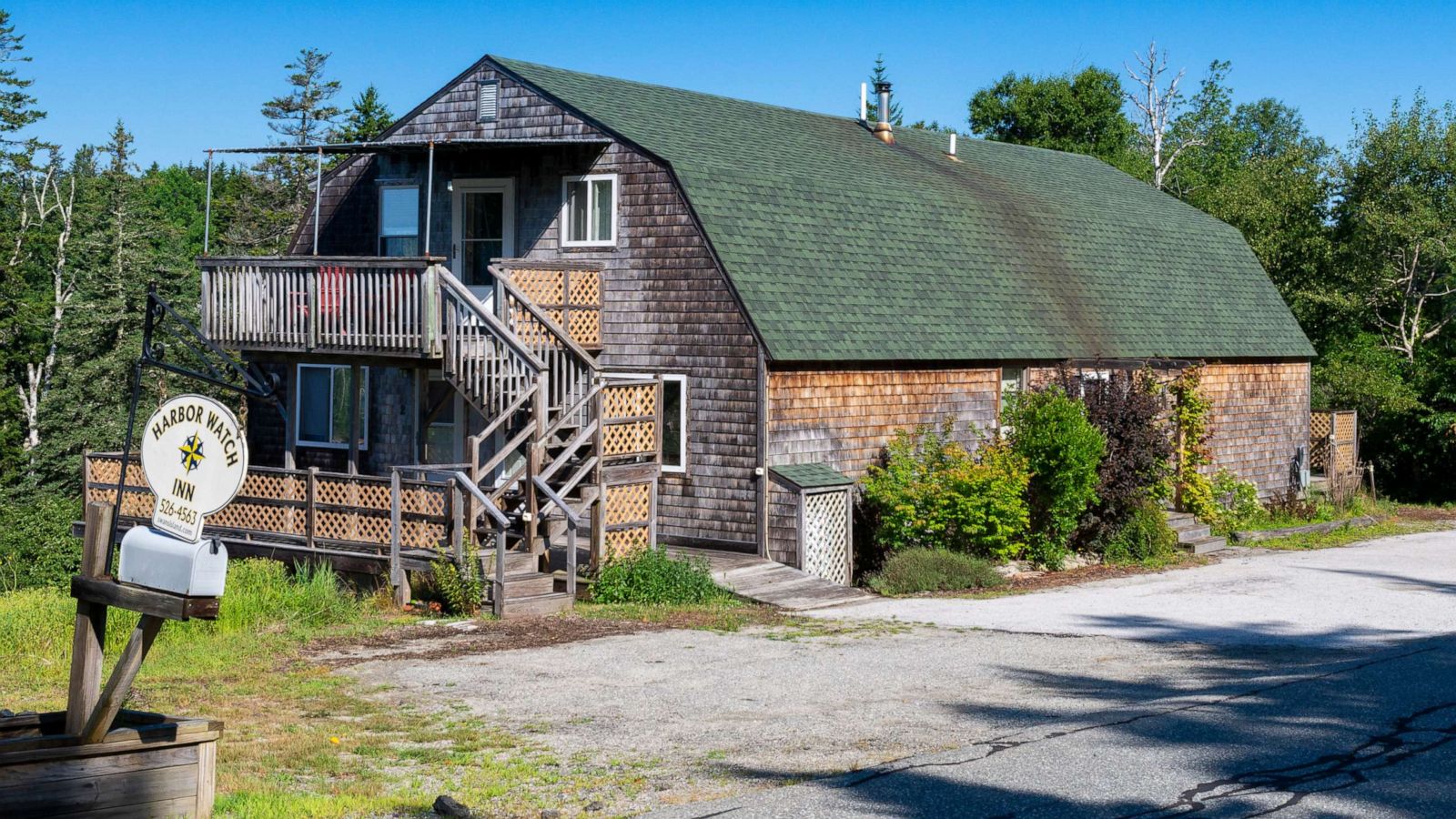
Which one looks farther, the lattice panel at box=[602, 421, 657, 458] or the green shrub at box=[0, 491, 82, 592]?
the green shrub at box=[0, 491, 82, 592]

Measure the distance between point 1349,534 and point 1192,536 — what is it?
4.39m

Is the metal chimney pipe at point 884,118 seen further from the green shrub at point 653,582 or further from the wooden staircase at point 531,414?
the green shrub at point 653,582

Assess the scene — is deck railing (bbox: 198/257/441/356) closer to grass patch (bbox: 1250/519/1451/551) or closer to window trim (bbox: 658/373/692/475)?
window trim (bbox: 658/373/692/475)

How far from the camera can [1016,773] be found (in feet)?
31.6

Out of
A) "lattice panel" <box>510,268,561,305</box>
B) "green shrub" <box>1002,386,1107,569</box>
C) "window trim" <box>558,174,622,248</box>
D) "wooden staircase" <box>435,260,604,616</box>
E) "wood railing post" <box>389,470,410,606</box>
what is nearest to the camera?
"wood railing post" <box>389,470,410,606</box>

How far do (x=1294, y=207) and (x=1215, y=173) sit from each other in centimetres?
2119

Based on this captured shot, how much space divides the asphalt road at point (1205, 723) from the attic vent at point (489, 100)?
1042 centimetres

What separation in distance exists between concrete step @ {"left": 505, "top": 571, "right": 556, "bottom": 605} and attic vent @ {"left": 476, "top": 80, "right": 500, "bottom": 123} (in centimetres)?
883

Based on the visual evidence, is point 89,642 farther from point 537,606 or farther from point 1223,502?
point 1223,502

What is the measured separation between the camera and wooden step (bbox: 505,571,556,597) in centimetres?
1742

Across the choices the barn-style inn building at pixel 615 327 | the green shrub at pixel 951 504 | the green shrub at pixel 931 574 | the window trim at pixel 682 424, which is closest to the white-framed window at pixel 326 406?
the barn-style inn building at pixel 615 327

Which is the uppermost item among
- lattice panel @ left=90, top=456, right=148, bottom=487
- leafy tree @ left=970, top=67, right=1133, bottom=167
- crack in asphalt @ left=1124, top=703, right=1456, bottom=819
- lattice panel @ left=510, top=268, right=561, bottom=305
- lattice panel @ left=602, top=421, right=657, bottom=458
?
leafy tree @ left=970, top=67, right=1133, bottom=167

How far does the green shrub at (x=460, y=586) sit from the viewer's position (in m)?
17.5

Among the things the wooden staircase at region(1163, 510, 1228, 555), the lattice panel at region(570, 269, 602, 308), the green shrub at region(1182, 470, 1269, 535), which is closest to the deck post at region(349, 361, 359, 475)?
the lattice panel at region(570, 269, 602, 308)
